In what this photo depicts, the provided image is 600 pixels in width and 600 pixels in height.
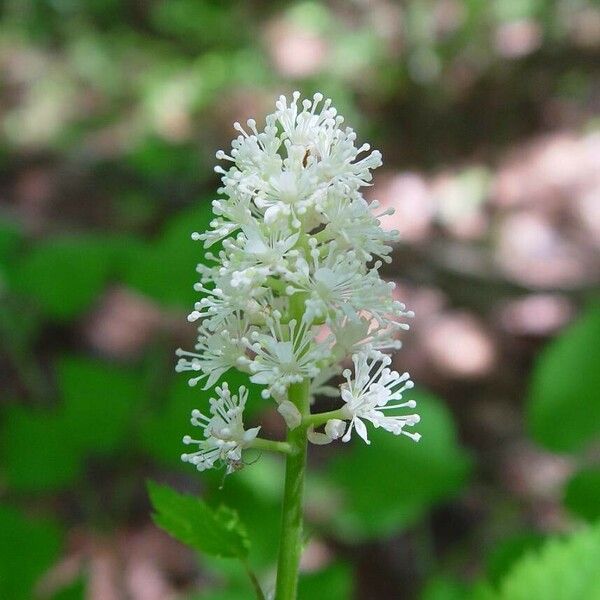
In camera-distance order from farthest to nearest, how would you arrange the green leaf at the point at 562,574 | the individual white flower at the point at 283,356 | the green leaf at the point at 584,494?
1. the green leaf at the point at 584,494
2. the green leaf at the point at 562,574
3. the individual white flower at the point at 283,356

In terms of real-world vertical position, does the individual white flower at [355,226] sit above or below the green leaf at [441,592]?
above

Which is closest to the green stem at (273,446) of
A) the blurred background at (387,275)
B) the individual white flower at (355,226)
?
the blurred background at (387,275)

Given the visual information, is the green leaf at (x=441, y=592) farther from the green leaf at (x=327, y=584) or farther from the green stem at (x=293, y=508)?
the green stem at (x=293, y=508)

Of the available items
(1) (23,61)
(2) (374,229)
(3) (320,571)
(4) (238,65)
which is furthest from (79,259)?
(1) (23,61)

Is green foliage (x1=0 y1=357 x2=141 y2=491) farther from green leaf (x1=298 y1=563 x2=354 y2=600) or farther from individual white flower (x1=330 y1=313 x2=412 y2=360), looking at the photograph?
individual white flower (x1=330 y1=313 x2=412 y2=360)

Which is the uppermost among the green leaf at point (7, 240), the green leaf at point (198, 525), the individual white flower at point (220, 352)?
the green leaf at point (7, 240)

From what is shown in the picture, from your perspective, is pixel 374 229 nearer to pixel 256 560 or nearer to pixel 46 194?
pixel 256 560

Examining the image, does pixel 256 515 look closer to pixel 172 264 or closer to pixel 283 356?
pixel 172 264
